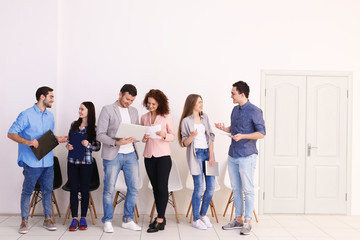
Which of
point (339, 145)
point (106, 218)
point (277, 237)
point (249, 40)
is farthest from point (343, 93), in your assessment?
point (106, 218)

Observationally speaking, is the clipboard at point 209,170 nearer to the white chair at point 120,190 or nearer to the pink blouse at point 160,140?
the pink blouse at point 160,140

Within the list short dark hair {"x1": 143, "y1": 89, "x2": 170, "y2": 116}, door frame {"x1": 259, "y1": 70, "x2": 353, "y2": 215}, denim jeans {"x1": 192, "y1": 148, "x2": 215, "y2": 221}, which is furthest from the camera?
door frame {"x1": 259, "y1": 70, "x2": 353, "y2": 215}

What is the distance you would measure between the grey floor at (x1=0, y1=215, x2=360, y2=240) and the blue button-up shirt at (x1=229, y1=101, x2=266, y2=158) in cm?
96

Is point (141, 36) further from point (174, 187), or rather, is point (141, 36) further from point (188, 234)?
point (188, 234)

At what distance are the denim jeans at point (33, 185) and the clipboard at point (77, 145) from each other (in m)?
0.32

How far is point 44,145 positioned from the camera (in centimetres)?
366

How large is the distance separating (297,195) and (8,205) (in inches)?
158

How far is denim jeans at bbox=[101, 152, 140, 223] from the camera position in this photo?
12.3 feet

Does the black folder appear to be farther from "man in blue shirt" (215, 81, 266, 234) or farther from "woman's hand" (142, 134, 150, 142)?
"man in blue shirt" (215, 81, 266, 234)

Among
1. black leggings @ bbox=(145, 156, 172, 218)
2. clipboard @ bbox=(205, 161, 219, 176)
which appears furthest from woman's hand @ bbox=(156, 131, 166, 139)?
clipboard @ bbox=(205, 161, 219, 176)

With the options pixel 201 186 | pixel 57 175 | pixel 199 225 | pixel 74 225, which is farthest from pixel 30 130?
pixel 199 225

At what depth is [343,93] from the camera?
15.9 feet

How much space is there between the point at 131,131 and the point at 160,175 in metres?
0.64

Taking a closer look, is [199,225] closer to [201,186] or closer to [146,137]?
[201,186]
